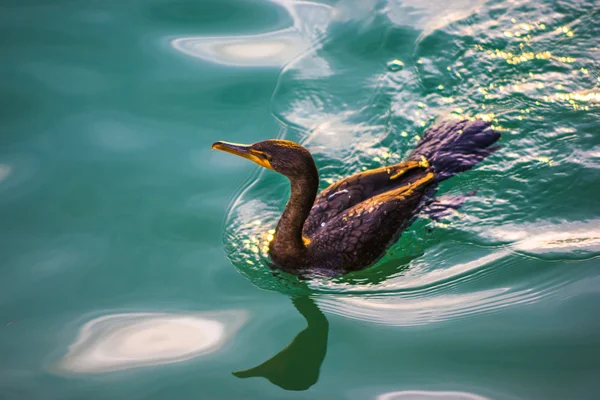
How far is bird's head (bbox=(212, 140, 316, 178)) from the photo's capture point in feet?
15.5

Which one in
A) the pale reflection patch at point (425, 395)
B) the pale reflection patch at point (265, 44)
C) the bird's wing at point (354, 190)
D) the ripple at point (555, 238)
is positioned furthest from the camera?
the pale reflection patch at point (265, 44)

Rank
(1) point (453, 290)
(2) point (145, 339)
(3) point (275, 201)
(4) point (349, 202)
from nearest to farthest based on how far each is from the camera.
Result: 1. (2) point (145, 339)
2. (1) point (453, 290)
3. (4) point (349, 202)
4. (3) point (275, 201)

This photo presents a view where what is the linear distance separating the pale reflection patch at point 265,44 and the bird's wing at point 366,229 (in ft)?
7.62

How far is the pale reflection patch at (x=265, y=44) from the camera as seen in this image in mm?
7047

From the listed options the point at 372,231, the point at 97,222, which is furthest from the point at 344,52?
the point at 97,222

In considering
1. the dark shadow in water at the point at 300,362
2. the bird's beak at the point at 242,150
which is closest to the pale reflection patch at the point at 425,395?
the dark shadow in water at the point at 300,362

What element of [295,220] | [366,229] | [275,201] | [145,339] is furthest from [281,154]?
[145,339]

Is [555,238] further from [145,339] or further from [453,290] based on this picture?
[145,339]

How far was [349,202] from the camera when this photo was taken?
18.1ft

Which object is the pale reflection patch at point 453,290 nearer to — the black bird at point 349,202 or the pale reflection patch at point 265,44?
the black bird at point 349,202

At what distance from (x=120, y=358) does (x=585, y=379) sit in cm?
308

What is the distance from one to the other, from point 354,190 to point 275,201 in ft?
2.61

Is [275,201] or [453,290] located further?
[275,201]

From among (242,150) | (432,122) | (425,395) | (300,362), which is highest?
(242,150)
